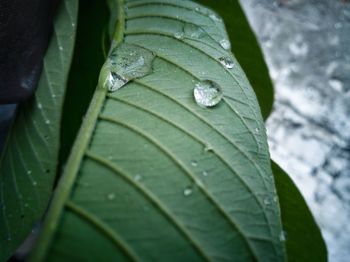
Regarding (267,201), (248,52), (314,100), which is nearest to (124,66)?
(267,201)

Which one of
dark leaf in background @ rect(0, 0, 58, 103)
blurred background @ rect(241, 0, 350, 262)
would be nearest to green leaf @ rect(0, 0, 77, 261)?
dark leaf in background @ rect(0, 0, 58, 103)

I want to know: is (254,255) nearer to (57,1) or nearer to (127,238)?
(127,238)

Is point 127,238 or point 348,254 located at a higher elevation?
point 127,238

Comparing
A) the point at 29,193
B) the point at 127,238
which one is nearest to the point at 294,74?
the point at 29,193

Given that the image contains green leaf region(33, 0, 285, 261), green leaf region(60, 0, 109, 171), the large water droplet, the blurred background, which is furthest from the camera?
the blurred background

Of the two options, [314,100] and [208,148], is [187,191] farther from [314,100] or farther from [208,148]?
[314,100]

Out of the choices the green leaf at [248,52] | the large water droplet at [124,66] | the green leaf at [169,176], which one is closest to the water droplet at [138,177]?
the green leaf at [169,176]

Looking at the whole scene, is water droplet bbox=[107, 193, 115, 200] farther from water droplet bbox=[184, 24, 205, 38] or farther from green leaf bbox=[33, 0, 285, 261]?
water droplet bbox=[184, 24, 205, 38]

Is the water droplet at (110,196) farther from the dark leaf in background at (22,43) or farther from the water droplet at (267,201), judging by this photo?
the dark leaf in background at (22,43)
